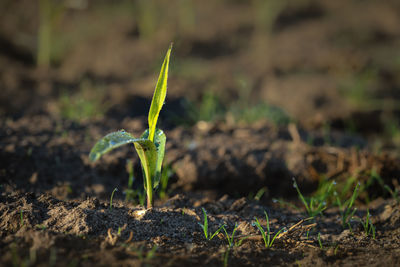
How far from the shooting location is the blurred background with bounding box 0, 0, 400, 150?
3.28 meters

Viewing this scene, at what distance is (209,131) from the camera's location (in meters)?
2.79

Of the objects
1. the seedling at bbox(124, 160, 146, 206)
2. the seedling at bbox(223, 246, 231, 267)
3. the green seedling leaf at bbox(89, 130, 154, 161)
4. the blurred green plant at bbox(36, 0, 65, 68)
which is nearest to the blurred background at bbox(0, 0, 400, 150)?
the blurred green plant at bbox(36, 0, 65, 68)

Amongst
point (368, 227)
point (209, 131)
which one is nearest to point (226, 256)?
Answer: point (368, 227)

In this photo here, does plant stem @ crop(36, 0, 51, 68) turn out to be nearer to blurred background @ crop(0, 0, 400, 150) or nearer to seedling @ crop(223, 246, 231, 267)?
blurred background @ crop(0, 0, 400, 150)

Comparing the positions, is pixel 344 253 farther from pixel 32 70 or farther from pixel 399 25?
pixel 399 25

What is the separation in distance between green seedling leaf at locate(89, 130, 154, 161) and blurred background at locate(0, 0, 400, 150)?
Answer: 59.1 inches

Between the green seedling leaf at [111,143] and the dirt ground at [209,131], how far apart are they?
1.02ft

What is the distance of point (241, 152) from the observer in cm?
240

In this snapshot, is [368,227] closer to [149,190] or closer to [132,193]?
[149,190]

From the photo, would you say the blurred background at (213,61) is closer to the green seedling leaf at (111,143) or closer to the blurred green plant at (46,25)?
the blurred green plant at (46,25)

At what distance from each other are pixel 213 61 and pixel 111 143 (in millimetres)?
3490

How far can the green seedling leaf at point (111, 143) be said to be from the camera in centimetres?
114

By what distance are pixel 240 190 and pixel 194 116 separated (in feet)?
3.08

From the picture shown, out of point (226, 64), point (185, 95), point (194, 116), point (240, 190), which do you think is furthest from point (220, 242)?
point (226, 64)
